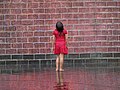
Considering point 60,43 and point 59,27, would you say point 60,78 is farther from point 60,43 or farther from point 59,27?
point 59,27

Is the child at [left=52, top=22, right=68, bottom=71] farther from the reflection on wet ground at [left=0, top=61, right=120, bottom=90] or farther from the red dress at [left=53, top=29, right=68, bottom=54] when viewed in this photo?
the reflection on wet ground at [left=0, top=61, right=120, bottom=90]

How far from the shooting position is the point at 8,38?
17.3m

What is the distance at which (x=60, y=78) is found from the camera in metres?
12.5

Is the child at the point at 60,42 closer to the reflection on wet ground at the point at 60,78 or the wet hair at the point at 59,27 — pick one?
the wet hair at the point at 59,27

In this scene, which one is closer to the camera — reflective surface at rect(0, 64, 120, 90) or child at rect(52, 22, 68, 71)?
reflective surface at rect(0, 64, 120, 90)

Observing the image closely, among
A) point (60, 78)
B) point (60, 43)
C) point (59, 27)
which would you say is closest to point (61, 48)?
point (60, 43)

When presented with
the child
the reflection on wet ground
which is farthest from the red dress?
the reflection on wet ground

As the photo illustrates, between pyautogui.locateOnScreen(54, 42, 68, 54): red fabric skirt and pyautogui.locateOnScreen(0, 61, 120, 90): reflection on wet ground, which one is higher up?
pyautogui.locateOnScreen(54, 42, 68, 54): red fabric skirt

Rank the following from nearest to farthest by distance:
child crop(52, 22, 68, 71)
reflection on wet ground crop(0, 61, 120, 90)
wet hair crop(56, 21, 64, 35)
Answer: reflection on wet ground crop(0, 61, 120, 90) → wet hair crop(56, 21, 64, 35) → child crop(52, 22, 68, 71)

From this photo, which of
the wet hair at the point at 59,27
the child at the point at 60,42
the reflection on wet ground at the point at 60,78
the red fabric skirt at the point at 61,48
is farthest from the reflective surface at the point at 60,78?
the wet hair at the point at 59,27

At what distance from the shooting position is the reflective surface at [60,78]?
10.8 m

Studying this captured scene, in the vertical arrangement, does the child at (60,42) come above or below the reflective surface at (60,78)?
above

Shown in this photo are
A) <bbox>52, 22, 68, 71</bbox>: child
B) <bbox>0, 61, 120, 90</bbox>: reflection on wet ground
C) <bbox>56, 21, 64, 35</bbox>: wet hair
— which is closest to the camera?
<bbox>0, 61, 120, 90</bbox>: reflection on wet ground

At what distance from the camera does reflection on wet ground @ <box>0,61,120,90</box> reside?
1077 centimetres
